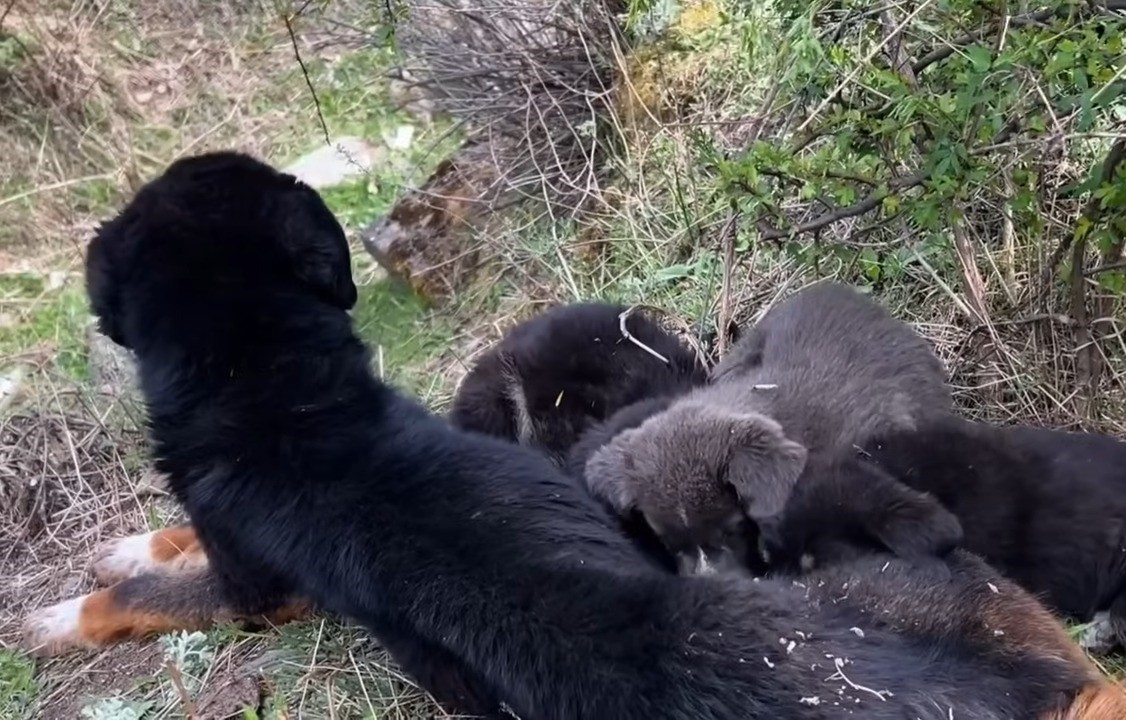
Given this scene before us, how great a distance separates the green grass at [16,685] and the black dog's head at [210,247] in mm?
1491

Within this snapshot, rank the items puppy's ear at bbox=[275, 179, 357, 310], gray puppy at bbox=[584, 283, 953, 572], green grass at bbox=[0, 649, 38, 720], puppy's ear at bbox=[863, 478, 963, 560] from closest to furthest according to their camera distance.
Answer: puppy's ear at bbox=[863, 478, 963, 560] < puppy's ear at bbox=[275, 179, 357, 310] < gray puppy at bbox=[584, 283, 953, 572] < green grass at bbox=[0, 649, 38, 720]

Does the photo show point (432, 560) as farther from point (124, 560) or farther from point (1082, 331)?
point (1082, 331)

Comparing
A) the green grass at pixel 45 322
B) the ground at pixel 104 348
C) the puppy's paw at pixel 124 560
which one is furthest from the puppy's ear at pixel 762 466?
the green grass at pixel 45 322

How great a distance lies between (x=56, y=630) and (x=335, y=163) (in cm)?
446

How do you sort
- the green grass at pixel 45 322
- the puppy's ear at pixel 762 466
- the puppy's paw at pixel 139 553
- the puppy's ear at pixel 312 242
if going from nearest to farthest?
the puppy's ear at pixel 312 242 → the puppy's ear at pixel 762 466 → the puppy's paw at pixel 139 553 → the green grass at pixel 45 322

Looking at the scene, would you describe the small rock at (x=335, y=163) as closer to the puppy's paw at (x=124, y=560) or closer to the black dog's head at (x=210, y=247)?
the puppy's paw at (x=124, y=560)

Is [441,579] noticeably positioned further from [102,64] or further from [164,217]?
Result: [102,64]

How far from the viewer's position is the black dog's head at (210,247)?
3859mm

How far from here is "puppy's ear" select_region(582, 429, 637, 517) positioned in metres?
4.23

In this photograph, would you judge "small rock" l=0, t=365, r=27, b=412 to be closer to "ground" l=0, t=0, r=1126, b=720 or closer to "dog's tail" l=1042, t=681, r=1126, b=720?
"ground" l=0, t=0, r=1126, b=720

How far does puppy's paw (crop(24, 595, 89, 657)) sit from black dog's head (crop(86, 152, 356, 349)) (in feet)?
4.06

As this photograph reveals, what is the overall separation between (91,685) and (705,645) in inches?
102

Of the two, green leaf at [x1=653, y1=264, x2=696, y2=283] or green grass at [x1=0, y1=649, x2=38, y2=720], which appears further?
green leaf at [x1=653, y1=264, x2=696, y2=283]

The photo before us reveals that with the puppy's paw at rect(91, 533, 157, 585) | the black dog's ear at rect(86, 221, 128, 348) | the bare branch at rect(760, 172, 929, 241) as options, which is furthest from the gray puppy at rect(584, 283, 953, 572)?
the puppy's paw at rect(91, 533, 157, 585)
